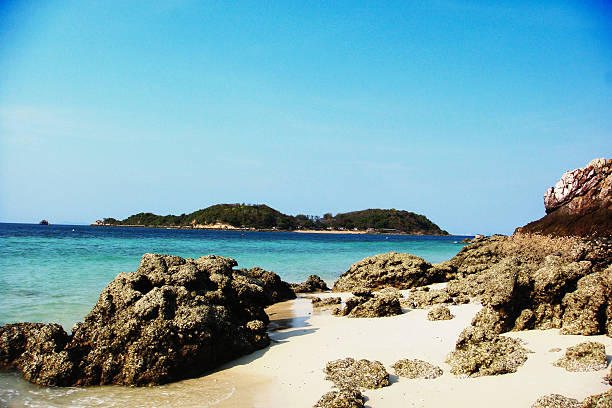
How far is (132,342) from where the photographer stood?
7.09 metres

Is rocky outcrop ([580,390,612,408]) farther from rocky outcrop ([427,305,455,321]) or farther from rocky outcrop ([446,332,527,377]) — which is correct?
rocky outcrop ([427,305,455,321])

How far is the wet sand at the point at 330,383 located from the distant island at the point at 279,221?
428 ft

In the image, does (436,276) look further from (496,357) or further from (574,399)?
(574,399)

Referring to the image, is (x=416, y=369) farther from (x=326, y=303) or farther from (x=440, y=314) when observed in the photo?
(x=326, y=303)

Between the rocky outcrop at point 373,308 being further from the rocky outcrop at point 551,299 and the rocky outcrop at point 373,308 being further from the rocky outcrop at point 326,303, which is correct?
the rocky outcrop at point 551,299

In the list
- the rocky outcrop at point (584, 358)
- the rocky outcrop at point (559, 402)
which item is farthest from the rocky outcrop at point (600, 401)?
the rocky outcrop at point (584, 358)

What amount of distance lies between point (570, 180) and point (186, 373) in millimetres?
21901

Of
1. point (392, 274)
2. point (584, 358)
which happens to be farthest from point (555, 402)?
point (392, 274)

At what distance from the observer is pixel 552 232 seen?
20609 mm

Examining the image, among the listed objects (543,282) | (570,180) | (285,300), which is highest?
(570,180)

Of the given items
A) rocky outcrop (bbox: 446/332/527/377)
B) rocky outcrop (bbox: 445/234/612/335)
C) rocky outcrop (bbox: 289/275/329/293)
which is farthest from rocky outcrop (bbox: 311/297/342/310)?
rocky outcrop (bbox: 446/332/527/377)

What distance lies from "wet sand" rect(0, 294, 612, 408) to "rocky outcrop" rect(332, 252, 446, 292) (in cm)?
852

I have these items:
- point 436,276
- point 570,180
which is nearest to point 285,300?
point 436,276

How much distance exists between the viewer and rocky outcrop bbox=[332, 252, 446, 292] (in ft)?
58.4
